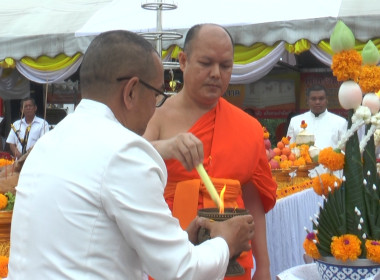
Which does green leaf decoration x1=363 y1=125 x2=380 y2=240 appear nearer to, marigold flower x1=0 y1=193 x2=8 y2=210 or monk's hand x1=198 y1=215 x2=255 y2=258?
monk's hand x1=198 y1=215 x2=255 y2=258

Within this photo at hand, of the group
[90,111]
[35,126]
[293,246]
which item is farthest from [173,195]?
[35,126]

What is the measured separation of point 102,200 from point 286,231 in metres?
2.90

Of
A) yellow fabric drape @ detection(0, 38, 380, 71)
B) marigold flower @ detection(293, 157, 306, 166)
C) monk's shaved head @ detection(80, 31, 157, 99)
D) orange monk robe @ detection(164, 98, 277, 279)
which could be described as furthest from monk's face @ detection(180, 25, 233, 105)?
→ yellow fabric drape @ detection(0, 38, 380, 71)

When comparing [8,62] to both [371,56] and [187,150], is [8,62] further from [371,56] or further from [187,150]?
[187,150]

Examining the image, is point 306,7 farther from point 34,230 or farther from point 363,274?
point 34,230

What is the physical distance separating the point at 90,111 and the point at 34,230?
0.80ft

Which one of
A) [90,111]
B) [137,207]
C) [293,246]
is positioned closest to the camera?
[137,207]

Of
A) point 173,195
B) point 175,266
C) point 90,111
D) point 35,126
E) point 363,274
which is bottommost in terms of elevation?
point 35,126

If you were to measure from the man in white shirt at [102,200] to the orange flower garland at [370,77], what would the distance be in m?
1.02

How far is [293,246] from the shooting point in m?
3.97

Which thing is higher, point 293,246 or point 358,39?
point 358,39

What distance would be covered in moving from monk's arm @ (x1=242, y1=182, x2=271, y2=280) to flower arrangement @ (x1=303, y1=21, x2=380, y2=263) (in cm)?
19

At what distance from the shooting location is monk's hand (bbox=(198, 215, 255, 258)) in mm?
1342

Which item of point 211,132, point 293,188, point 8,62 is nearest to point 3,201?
point 211,132
